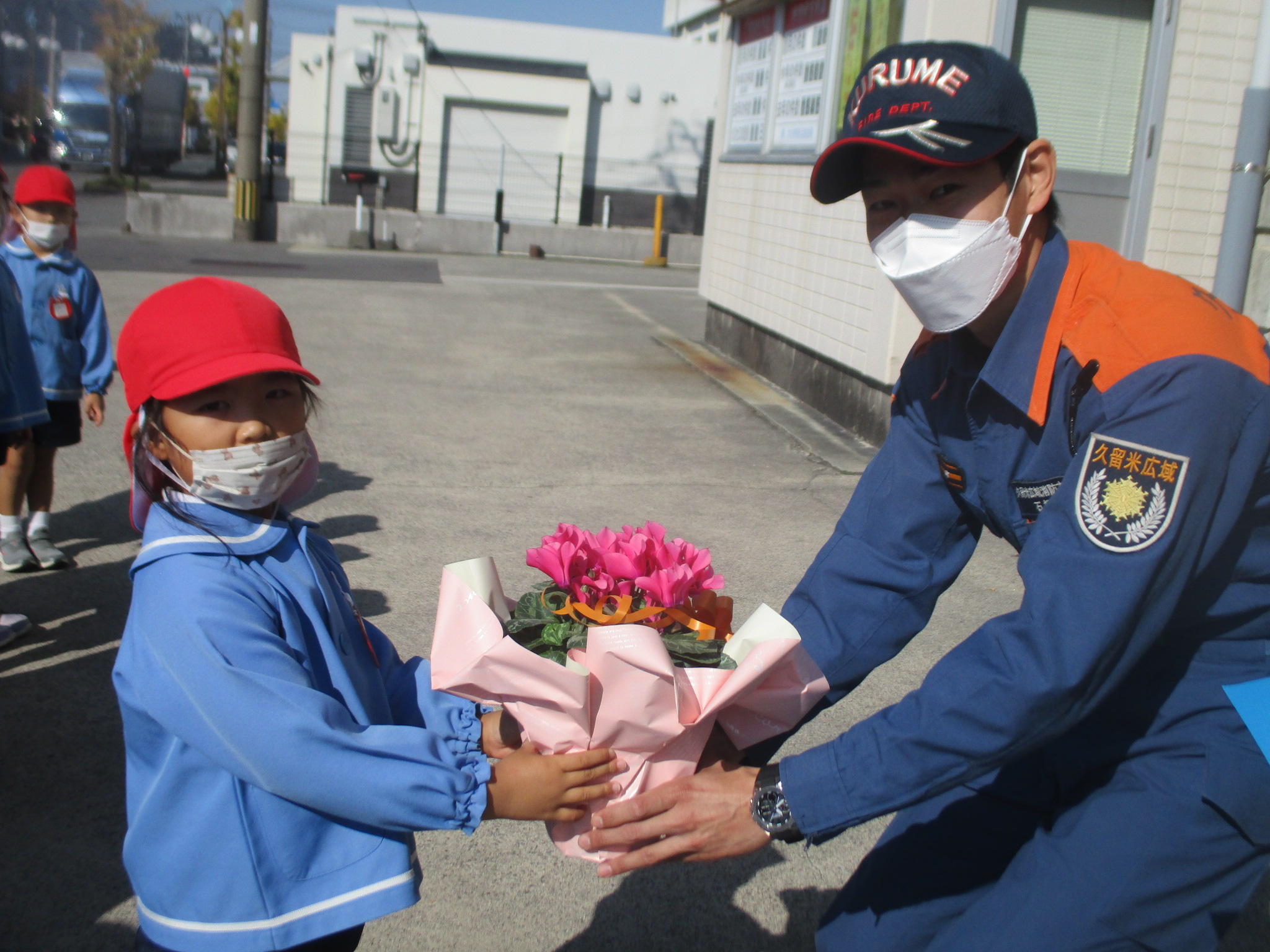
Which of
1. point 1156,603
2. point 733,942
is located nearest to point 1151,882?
point 1156,603

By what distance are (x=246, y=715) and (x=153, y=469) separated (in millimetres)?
525

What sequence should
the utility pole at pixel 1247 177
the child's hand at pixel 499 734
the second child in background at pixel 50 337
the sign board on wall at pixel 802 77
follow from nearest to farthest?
the child's hand at pixel 499 734
the utility pole at pixel 1247 177
the second child in background at pixel 50 337
the sign board on wall at pixel 802 77

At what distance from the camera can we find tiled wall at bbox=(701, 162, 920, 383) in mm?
→ 7418

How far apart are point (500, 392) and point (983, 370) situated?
729 centimetres

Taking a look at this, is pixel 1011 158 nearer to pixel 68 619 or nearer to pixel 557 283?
pixel 68 619

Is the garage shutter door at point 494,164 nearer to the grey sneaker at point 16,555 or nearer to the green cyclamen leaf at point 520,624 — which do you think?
the grey sneaker at point 16,555

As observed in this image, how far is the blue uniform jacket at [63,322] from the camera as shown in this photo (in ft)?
17.4

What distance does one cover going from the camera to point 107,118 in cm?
4000

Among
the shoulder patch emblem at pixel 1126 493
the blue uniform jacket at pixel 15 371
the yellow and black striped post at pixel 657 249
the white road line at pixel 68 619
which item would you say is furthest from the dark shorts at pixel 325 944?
the yellow and black striped post at pixel 657 249

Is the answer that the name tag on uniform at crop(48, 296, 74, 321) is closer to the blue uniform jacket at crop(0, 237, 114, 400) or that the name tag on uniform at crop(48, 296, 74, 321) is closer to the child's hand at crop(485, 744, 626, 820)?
the blue uniform jacket at crop(0, 237, 114, 400)

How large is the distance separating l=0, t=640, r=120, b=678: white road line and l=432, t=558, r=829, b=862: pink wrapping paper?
2.84 metres

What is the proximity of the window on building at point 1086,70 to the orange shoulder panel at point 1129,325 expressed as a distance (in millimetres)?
5259

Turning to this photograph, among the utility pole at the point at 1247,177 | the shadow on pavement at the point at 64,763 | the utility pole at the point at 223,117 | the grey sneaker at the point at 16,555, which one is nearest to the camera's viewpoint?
the shadow on pavement at the point at 64,763

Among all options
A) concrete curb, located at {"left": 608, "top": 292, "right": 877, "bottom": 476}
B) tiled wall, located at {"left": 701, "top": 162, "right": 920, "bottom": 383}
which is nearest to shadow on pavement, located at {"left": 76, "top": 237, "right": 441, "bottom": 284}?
concrete curb, located at {"left": 608, "top": 292, "right": 877, "bottom": 476}
